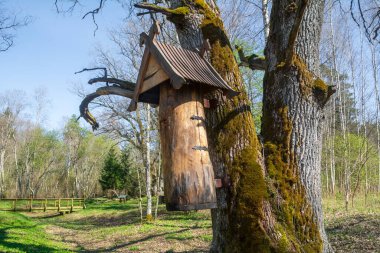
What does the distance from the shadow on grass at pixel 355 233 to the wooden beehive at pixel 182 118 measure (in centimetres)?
674

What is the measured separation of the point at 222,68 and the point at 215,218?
1.72 metres

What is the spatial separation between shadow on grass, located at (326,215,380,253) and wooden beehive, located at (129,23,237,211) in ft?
22.1

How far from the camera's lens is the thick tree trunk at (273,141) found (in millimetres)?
3289

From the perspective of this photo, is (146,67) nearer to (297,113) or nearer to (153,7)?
(153,7)

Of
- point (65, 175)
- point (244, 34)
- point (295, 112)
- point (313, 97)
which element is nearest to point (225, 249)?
point (295, 112)

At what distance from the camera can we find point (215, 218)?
11.8ft

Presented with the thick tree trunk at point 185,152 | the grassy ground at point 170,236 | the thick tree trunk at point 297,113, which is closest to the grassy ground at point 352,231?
the grassy ground at point 170,236

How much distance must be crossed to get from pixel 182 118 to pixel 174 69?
17.6 inches

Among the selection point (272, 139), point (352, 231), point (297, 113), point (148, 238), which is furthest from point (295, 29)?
point (148, 238)

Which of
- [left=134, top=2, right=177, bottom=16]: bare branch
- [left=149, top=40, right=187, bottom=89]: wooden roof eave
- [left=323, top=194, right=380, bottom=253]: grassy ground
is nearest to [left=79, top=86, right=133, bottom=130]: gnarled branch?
[left=149, top=40, right=187, bottom=89]: wooden roof eave

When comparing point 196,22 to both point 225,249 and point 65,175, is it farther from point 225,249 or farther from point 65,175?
point 65,175

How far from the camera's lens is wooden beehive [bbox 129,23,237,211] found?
2.77 metres

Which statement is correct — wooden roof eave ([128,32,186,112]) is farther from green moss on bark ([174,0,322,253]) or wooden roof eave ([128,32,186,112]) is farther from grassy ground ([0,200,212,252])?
grassy ground ([0,200,212,252])

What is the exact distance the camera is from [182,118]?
9.68 ft
